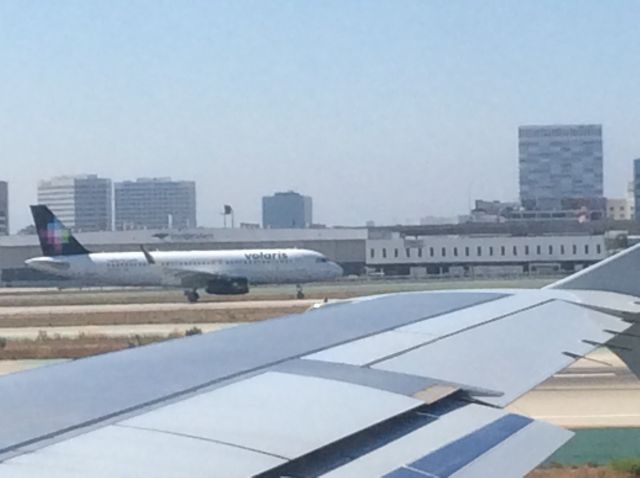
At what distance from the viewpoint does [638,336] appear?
6.97 meters

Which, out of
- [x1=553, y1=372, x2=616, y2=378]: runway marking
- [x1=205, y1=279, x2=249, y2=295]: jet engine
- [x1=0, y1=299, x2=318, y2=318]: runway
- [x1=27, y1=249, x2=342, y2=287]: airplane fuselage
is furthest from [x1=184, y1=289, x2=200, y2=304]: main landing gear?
[x1=553, y1=372, x2=616, y2=378]: runway marking

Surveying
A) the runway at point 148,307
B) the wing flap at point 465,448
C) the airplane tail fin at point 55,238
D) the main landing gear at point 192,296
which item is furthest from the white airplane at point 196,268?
the wing flap at point 465,448

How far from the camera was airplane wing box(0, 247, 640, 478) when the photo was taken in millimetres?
3582

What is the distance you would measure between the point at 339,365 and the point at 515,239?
75.3 meters

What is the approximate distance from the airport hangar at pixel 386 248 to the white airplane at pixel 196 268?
20944mm

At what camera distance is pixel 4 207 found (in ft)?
542

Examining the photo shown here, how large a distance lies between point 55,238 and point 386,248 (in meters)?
28.5

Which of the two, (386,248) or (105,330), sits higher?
(386,248)

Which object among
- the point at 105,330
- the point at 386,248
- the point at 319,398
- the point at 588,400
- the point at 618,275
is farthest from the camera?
the point at 386,248

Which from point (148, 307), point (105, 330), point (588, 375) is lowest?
point (148, 307)

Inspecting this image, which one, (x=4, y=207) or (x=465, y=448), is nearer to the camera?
(x=465, y=448)

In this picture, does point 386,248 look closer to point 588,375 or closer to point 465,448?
point 588,375

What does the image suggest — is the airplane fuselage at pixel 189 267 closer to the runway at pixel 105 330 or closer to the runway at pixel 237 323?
the runway at pixel 237 323

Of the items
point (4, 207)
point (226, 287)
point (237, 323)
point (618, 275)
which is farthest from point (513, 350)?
point (4, 207)
